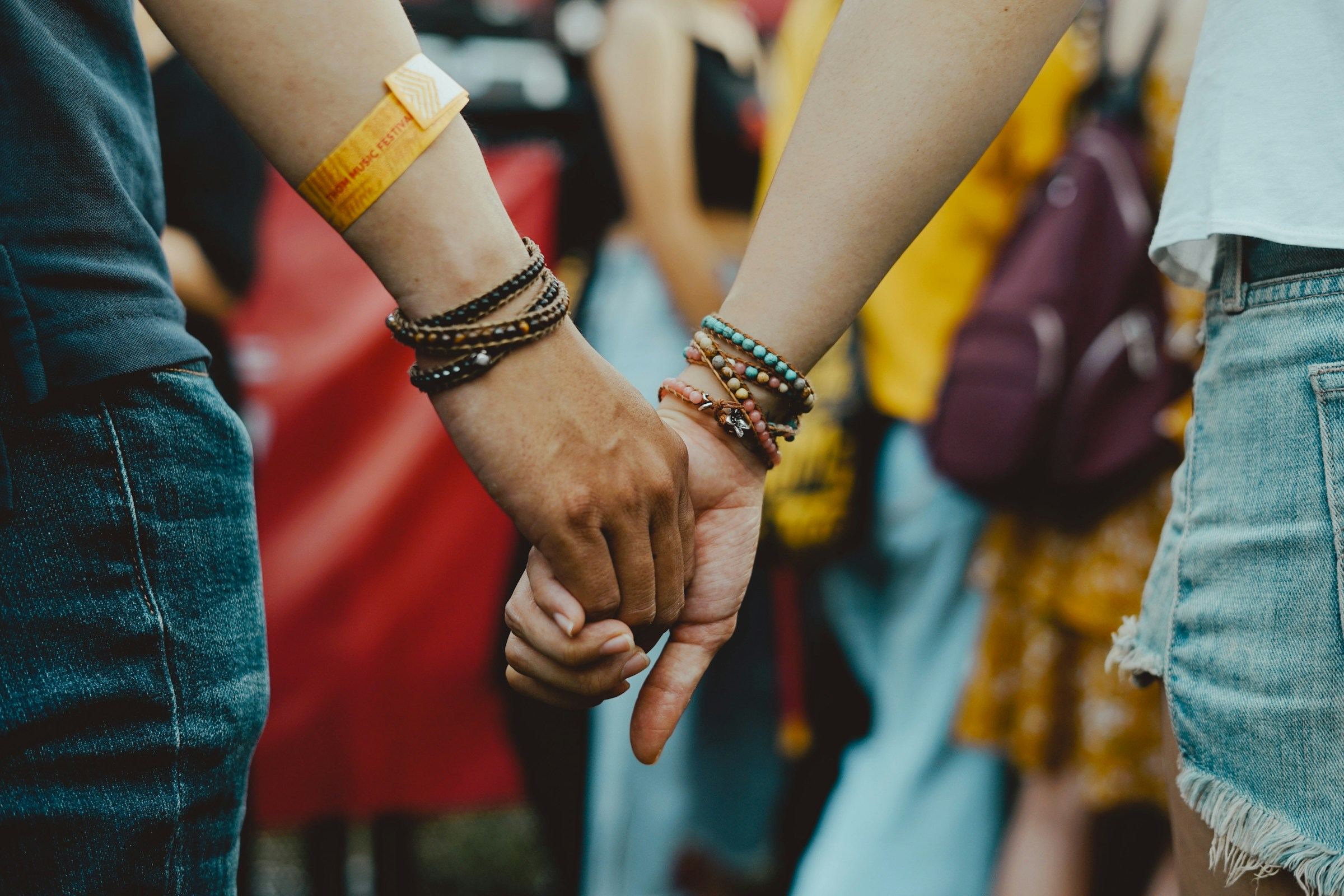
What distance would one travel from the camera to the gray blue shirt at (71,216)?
2.17 ft

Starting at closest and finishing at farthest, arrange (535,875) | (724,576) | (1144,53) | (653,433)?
(653,433) → (724,576) → (1144,53) → (535,875)

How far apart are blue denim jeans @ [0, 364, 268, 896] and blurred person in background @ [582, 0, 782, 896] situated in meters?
1.67

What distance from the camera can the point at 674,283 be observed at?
8.04ft

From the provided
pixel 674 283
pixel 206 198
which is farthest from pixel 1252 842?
pixel 206 198

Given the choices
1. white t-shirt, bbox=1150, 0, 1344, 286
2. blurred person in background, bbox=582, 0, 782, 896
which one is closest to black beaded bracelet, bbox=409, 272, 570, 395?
white t-shirt, bbox=1150, 0, 1344, 286

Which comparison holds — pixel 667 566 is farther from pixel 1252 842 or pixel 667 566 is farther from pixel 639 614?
pixel 1252 842

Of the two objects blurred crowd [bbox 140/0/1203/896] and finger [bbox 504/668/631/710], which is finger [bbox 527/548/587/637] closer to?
finger [bbox 504/668/631/710]

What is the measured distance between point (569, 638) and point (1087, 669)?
141cm

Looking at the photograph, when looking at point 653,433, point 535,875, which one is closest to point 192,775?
point 653,433

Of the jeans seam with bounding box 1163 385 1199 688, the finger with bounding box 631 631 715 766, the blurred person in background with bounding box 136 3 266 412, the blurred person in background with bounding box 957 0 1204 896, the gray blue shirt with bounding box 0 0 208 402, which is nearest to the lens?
the gray blue shirt with bounding box 0 0 208 402

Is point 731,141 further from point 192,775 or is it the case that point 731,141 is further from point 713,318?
point 192,775

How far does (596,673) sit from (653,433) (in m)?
0.24

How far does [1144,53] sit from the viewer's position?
1849 millimetres

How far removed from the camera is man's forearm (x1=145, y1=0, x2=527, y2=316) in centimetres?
73
